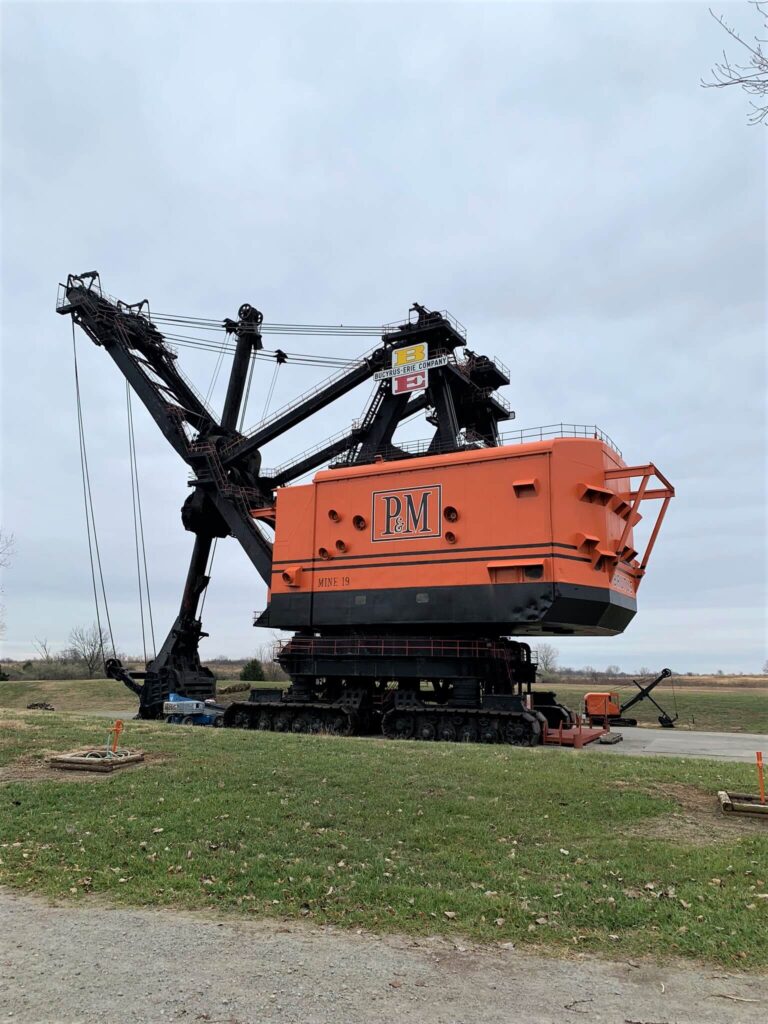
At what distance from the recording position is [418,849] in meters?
7.54

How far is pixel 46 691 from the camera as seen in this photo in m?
42.2

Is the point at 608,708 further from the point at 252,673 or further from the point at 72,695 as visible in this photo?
the point at 72,695

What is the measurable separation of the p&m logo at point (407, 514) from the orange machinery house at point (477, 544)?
1.2 inches

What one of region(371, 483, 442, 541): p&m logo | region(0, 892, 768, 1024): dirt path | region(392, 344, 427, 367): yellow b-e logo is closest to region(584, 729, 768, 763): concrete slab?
region(371, 483, 442, 541): p&m logo

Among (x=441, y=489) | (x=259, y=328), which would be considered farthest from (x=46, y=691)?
(x=441, y=489)

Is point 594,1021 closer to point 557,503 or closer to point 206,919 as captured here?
point 206,919

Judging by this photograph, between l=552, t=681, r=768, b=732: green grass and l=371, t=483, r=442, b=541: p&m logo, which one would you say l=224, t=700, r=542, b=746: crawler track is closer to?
l=371, t=483, r=442, b=541: p&m logo

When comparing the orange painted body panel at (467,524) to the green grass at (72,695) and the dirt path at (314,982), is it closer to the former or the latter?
the dirt path at (314,982)

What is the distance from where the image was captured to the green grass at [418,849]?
5.84m

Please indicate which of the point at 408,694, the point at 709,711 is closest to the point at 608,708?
the point at 709,711

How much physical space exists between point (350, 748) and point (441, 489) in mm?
7956

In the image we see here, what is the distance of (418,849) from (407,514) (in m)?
12.5

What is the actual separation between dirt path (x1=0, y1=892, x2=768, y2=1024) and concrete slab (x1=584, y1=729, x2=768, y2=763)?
32.9 ft

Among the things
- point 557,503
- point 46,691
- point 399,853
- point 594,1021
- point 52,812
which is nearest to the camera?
point 594,1021
